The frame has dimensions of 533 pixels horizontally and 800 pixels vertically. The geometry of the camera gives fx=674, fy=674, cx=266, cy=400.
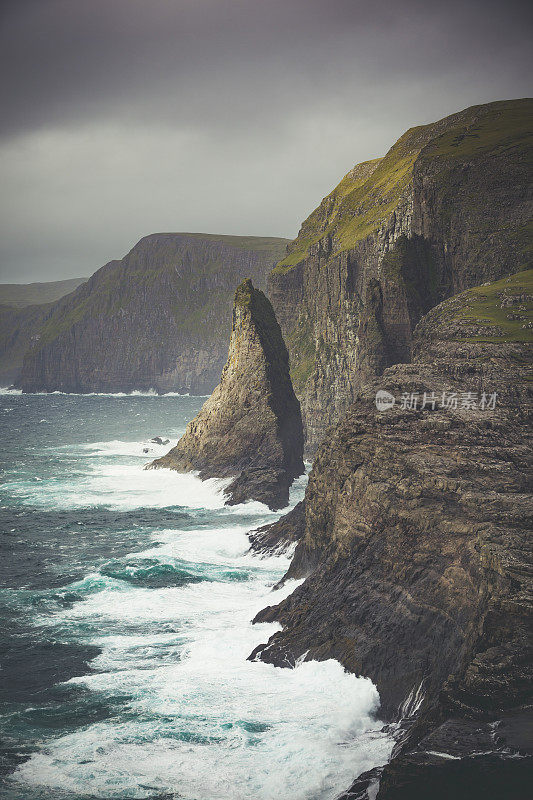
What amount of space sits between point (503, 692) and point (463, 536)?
288 inches

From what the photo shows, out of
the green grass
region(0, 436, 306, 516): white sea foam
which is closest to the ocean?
region(0, 436, 306, 516): white sea foam

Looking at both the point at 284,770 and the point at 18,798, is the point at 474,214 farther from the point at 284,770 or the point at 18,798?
the point at 18,798

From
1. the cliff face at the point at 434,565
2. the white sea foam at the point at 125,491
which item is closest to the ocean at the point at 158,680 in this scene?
the cliff face at the point at 434,565

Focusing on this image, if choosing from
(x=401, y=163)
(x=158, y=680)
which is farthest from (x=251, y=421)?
(x=401, y=163)

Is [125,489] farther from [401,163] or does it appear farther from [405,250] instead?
[401,163]

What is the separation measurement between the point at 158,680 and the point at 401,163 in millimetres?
121909

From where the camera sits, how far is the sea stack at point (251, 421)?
69775 millimetres

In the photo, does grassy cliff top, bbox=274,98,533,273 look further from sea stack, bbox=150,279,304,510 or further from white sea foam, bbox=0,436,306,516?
white sea foam, bbox=0,436,306,516

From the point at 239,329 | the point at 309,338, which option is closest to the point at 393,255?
the point at 239,329

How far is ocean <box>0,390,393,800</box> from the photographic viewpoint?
23.4 meters

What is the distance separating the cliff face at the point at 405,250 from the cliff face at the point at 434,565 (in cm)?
3710

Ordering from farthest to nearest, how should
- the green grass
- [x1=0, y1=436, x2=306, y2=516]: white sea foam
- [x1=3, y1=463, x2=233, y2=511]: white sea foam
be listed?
[x1=3, y1=463, x2=233, y2=511]: white sea foam → [x1=0, y1=436, x2=306, y2=516]: white sea foam → the green grass

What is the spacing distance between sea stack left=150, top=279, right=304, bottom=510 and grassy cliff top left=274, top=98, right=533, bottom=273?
33305 millimetres

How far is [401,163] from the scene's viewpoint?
132 meters
